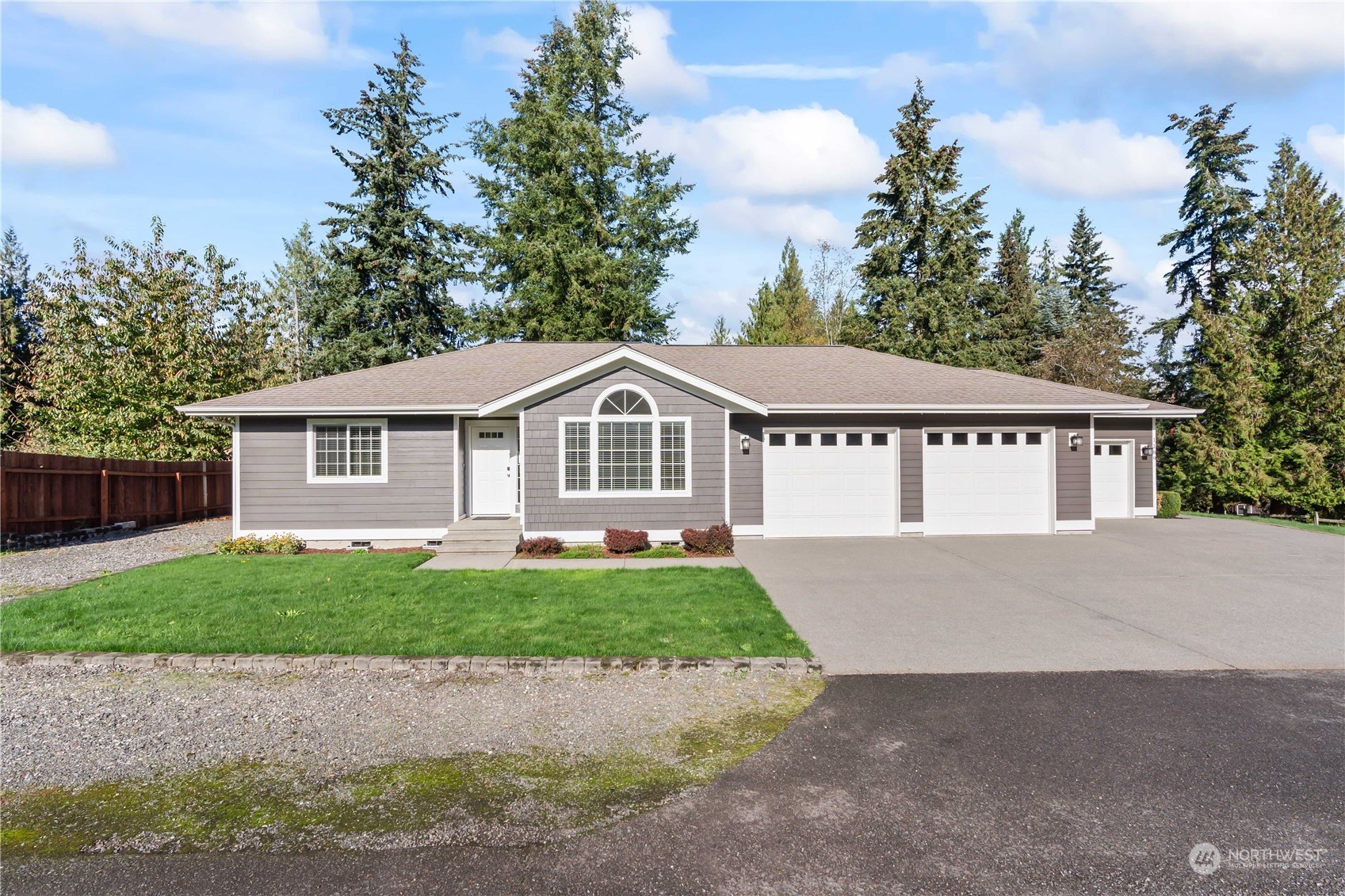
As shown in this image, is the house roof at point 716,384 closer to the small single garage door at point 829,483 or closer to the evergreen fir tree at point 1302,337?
the small single garage door at point 829,483

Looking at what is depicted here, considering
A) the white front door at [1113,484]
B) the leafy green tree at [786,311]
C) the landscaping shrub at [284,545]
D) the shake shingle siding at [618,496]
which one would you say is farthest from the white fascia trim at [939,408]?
the leafy green tree at [786,311]

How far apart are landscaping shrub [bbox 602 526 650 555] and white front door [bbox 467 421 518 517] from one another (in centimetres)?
301

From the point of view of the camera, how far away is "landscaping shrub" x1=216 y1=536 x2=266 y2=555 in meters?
12.4

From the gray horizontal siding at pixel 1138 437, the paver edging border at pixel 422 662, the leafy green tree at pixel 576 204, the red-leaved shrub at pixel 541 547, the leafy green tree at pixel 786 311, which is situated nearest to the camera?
the paver edging border at pixel 422 662

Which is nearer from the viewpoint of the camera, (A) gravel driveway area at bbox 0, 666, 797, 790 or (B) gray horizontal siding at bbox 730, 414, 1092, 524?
(A) gravel driveway area at bbox 0, 666, 797, 790

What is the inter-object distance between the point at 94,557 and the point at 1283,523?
87.5 feet

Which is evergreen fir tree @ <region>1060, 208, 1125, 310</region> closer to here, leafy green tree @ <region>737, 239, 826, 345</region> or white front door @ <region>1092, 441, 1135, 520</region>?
leafy green tree @ <region>737, 239, 826, 345</region>

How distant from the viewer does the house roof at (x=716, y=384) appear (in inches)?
→ 504

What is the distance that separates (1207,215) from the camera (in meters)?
27.5

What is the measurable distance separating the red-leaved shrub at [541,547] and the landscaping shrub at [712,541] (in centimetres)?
239

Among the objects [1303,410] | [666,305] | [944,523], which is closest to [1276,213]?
[1303,410]

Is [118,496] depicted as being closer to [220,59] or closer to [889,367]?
[220,59]

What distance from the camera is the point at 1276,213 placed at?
19.5 m

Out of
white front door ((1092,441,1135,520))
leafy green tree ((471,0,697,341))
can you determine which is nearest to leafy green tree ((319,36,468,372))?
leafy green tree ((471,0,697,341))
